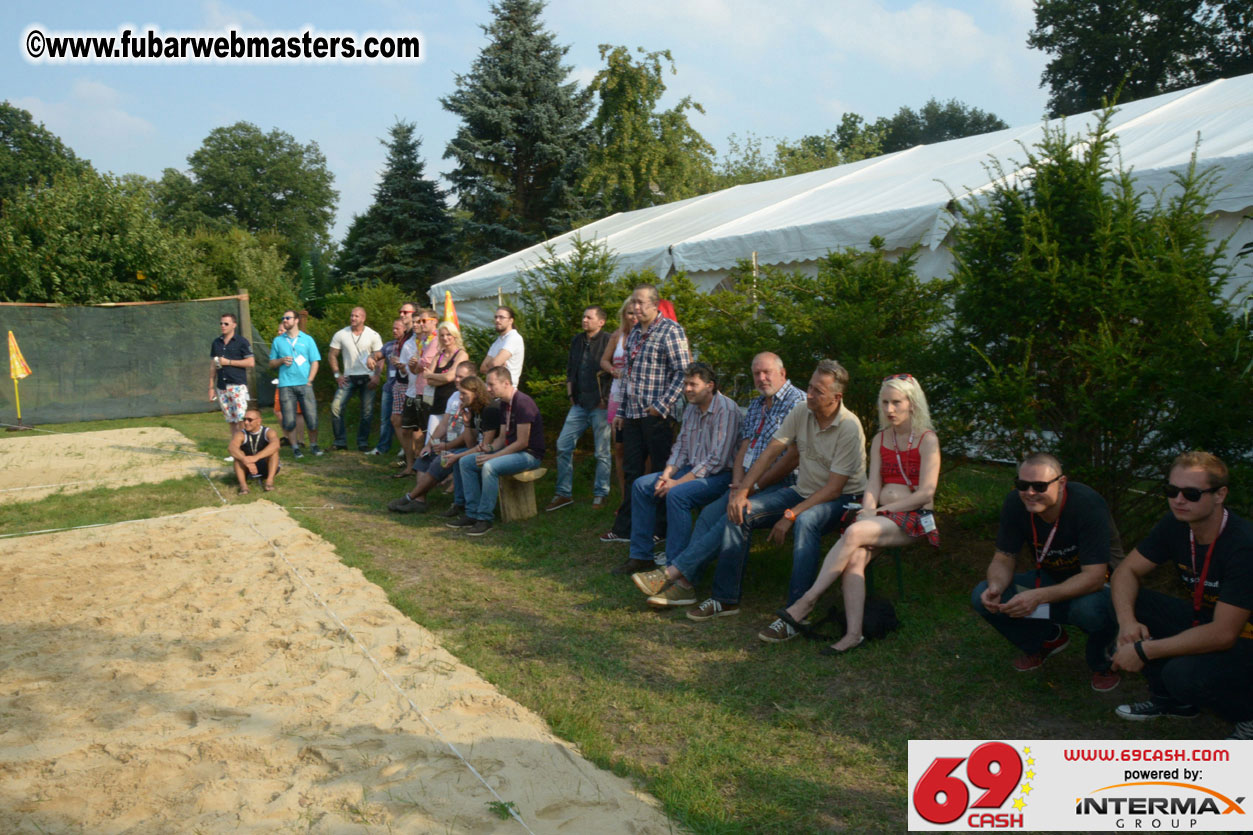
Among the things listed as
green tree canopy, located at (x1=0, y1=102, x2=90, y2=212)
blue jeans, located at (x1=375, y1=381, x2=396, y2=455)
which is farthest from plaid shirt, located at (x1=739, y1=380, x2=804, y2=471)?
green tree canopy, located at (x1=0, y1=102, x2=90, y2=212)

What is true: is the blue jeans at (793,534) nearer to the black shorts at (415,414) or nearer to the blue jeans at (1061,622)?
the blue jeans at (1061,622)

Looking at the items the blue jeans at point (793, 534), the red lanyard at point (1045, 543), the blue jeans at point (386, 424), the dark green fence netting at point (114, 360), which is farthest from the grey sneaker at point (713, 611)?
the dark green fence netting at point (114, 360)

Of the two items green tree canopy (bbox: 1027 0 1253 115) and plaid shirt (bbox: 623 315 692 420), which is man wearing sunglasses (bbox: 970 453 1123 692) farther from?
green tree canopy (bbox: 1027 0 1253 115)

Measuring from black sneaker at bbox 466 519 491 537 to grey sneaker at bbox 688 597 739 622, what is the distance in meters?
2.74

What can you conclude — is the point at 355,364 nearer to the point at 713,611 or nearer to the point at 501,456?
the point at 501,456

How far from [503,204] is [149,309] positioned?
39.5ft

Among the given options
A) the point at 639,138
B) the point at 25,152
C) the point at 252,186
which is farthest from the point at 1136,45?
the point at 25,152

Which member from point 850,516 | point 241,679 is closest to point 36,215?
point 241,679

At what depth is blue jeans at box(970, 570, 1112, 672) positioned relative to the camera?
3889 mm

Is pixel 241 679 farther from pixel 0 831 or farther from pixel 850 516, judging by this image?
pixel 850 516

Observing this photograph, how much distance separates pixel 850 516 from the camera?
5.16 meters

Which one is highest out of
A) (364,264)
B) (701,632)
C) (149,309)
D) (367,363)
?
(364,264)

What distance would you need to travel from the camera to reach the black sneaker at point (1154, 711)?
3.62 meters

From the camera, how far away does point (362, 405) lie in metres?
11.9
